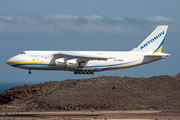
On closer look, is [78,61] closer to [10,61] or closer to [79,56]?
[79,56]

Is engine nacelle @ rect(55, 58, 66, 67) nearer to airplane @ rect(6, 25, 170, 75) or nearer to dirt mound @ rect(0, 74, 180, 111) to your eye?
airplane @ rect(6, 25, 170, 75)

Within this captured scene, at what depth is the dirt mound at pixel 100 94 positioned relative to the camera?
102 ft

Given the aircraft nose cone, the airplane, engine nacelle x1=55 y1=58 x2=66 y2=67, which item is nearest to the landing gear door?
the airplane

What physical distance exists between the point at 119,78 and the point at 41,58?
39.6 ft

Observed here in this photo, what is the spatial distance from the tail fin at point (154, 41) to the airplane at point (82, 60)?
56cm

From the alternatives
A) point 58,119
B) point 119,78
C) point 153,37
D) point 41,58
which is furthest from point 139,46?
point 58,119

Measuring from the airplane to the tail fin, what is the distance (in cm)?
56

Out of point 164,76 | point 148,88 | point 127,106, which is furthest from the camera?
point 164,76

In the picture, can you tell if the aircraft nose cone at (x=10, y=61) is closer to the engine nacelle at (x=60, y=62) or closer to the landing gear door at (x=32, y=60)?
the landing gear door at (x=32, y=60)

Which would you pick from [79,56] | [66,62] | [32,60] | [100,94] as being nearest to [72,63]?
[66,62]

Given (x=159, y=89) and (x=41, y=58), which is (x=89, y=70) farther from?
(x=159, y=89)

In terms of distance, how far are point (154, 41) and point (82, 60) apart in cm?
Answer: 1182

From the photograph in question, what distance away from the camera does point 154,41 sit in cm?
4644

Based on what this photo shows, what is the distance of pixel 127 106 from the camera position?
30.9m
